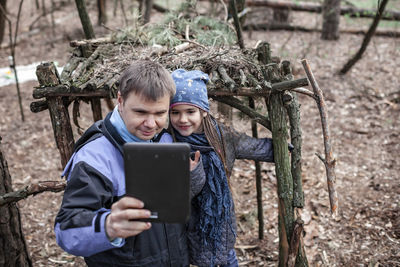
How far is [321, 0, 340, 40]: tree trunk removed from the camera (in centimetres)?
805

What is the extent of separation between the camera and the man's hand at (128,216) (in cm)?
132

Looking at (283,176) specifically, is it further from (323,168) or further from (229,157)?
(323,168)

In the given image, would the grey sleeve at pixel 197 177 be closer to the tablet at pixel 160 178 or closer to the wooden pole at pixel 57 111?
the tablet at pixel 160 178

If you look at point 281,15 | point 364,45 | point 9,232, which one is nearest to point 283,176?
point 9,232

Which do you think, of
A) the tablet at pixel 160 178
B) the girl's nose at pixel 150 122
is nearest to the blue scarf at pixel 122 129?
the girl's nose at pixel 150 122

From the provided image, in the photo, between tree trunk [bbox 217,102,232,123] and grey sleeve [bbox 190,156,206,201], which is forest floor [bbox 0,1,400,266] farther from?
grey sleeve [bbox 190,156,206,201]

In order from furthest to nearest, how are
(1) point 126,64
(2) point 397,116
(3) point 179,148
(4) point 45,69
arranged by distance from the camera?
(2) point 397,116
(1) point 126,64
(4) point 45,69
(3) point 179,148

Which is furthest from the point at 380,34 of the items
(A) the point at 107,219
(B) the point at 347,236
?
(A) the point at 107,219

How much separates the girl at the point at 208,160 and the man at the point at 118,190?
19cm

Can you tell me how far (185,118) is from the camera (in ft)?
7.26

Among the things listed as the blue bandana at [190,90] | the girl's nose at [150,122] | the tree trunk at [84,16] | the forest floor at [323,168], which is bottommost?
the forest floor at [323,168]

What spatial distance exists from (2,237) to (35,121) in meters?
3.90

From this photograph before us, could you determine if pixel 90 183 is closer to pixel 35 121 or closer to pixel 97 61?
pixel 97 61

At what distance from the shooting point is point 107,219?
140 centimetres
